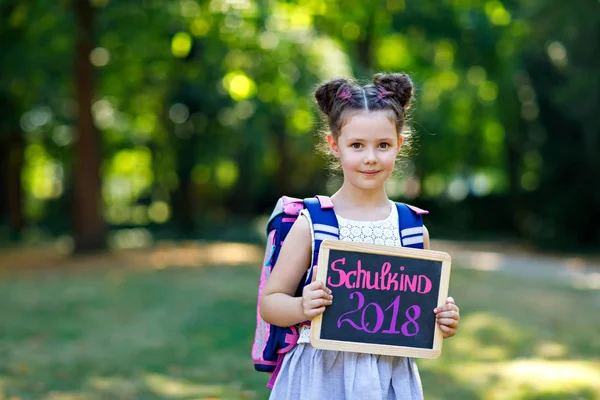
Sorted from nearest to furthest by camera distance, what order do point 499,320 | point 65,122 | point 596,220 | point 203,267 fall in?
point 499,320
point 203,267
point 596,220
point 65,122

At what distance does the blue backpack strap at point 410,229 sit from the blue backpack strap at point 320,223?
0.83 feet

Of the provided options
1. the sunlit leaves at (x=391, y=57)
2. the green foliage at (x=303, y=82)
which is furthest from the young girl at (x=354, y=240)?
the sunlit leaves at (x=391, y=57)

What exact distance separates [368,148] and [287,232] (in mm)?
424

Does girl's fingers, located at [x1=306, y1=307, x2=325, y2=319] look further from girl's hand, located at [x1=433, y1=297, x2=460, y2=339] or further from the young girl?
girl's hand, located at [x1=433, y1=297, x2=460, y2=339]

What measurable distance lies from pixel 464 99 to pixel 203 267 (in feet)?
48.8

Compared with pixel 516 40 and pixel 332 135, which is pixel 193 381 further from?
pixel 516 40

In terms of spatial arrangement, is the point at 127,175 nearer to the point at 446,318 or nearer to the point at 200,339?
the point at 200,339

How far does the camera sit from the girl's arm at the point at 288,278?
2727 millimetres

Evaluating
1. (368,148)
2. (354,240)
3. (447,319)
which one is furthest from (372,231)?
(447,319)

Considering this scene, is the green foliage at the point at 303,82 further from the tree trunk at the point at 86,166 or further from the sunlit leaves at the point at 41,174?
the sunlit leaves at the point at 41,174

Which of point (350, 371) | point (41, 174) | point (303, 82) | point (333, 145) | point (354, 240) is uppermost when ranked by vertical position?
point (41, 174)

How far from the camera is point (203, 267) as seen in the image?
49.9 feet

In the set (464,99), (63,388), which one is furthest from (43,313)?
(464,99)

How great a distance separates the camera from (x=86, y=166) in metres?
16.6
